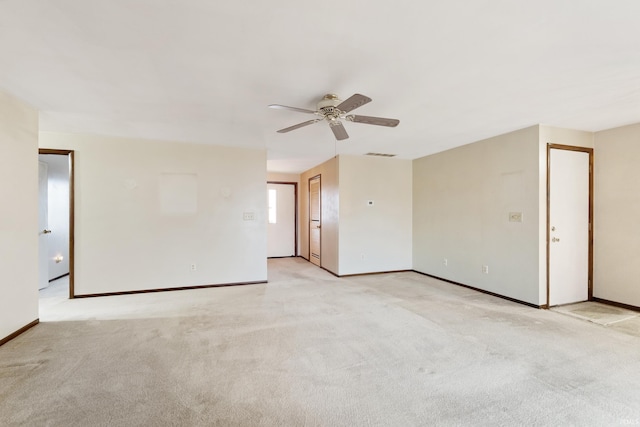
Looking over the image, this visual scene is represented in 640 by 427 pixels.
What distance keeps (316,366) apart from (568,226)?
3835 millimetres

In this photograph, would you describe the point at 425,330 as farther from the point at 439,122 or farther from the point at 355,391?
the point at 439,122

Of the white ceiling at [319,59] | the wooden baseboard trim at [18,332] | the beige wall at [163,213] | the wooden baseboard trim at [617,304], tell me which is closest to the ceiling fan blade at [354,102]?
the white ceiling at [319,59]

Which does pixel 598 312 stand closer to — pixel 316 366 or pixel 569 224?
pixel 569 224

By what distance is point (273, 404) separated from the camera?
6.04 ft

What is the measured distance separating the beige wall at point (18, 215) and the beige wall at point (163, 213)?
107 centimetres

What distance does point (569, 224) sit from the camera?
12.6 ft

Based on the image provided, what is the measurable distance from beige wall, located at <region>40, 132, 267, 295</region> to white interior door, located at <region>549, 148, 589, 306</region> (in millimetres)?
4205

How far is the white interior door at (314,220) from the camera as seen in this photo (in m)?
6.68

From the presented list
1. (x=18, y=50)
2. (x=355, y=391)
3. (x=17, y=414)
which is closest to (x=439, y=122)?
(x=355, y=391)

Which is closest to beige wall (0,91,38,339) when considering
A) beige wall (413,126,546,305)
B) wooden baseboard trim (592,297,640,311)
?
beige wall (413,126,546,305)

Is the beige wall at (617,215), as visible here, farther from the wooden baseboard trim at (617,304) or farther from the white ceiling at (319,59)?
the white ceiling at (319,59)

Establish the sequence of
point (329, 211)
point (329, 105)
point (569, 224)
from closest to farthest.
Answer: point (329, 105) < point (569, 224) < point (329, 211)

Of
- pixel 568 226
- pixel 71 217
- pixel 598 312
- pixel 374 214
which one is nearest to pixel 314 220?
pixel 374 214

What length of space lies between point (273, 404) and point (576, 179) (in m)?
4.61
